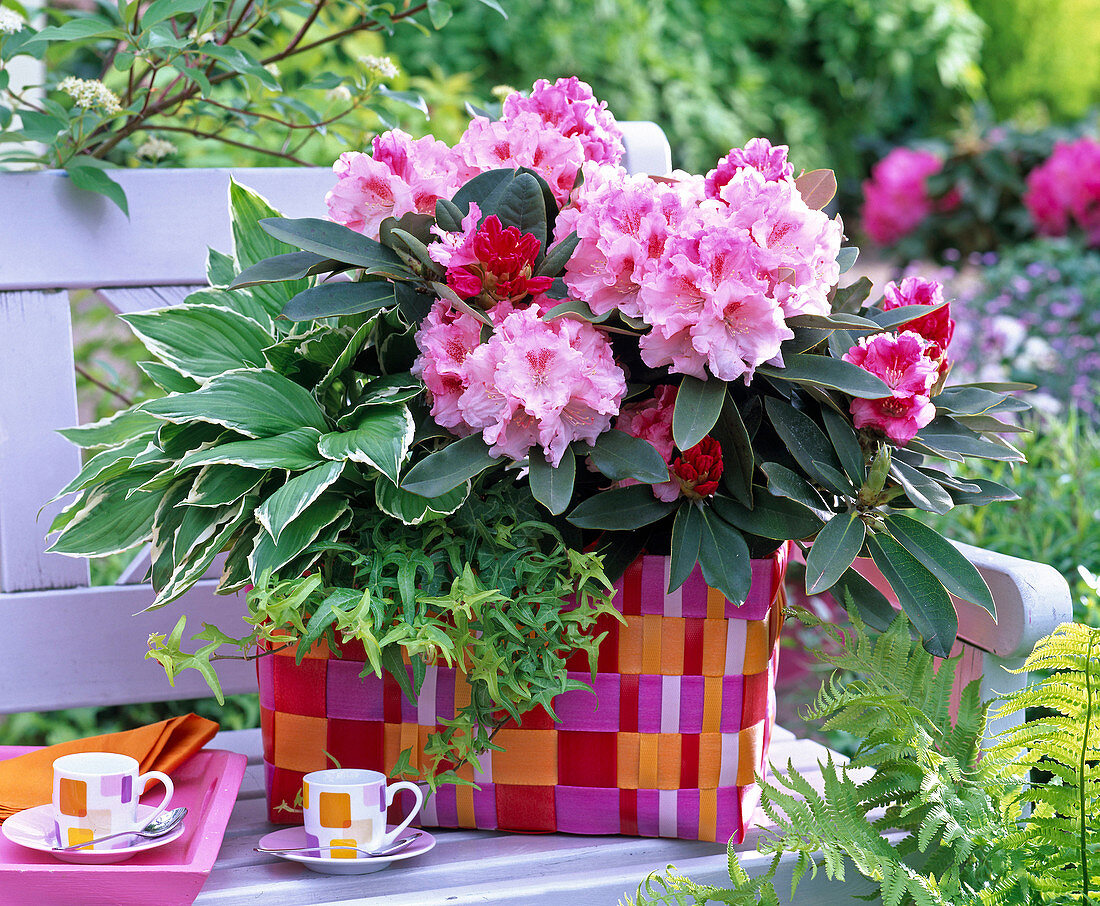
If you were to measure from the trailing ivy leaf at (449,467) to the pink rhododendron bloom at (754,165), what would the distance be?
29 centimetres

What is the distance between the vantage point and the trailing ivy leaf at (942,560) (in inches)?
30.3

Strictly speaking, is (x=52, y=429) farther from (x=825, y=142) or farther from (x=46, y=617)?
(x=825, y=142)

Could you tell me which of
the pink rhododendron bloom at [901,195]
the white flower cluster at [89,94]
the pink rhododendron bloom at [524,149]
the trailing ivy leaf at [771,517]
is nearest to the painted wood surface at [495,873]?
the trailing ivy leaf at [771,517]

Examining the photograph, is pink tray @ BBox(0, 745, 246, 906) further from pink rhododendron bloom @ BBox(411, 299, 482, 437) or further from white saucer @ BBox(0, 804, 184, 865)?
pink rhododendron bloom @ BBox(411, 299, 482, 437)

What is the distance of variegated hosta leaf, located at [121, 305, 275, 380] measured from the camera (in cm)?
89

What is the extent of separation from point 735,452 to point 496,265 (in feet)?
0.77

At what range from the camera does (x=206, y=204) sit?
1.15m

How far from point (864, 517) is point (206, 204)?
0.80 metres

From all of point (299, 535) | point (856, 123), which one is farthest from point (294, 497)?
point (856, 123)

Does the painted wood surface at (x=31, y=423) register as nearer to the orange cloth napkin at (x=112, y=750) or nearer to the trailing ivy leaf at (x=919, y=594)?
the orange cloth napkin at (x=112, y=750)

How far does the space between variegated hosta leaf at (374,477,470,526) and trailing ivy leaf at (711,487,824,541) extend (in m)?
0.21

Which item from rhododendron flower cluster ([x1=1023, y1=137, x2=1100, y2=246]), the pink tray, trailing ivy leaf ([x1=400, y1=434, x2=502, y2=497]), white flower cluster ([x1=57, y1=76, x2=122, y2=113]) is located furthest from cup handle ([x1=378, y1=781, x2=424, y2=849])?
rhododendron flower cluster ([x1=1023, y1=137, x2=1100, y2=246])

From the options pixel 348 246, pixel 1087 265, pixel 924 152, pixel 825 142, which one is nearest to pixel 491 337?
pixel 348 246

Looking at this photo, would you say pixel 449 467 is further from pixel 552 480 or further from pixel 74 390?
pixel 74 390
